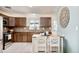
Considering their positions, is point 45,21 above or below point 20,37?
above

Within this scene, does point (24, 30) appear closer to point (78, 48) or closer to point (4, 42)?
point (4, 42)

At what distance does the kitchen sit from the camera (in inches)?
248

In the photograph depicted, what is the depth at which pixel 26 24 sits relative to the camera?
723 centimetres

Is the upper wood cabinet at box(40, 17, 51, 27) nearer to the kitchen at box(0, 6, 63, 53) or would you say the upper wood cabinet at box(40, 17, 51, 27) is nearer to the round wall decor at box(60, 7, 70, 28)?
the kitchen at box(0, 6, 63, 53)

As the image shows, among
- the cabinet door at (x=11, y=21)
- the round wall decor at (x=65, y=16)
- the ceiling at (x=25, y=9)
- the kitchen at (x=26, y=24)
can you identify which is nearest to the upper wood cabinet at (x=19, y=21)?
the kitchen at (x=26, y=24)

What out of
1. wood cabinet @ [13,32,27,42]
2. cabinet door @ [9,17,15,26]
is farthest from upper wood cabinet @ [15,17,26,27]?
wood cabinet @ [13,32,27,42]

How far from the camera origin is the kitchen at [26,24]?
630 centimetres

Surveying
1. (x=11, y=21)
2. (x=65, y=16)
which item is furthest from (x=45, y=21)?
(x=65, y=16)

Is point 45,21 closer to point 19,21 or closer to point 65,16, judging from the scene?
point 19,21

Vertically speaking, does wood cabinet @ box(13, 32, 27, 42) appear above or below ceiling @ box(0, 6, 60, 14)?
below

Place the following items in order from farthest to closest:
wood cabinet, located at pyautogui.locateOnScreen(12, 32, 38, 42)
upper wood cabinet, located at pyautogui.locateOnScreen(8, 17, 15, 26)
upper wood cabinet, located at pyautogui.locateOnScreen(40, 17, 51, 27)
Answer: upper wood cabinet, located at pyautogui.locateOnScreen(40, 17, 51, 27) < upper wood cabinet, located at pyautogui.locateOnScreen(8, 17, 15, 26) < wood cabinet, located at pyautogui.locateOnScreen(12, 32, 38, 42)
